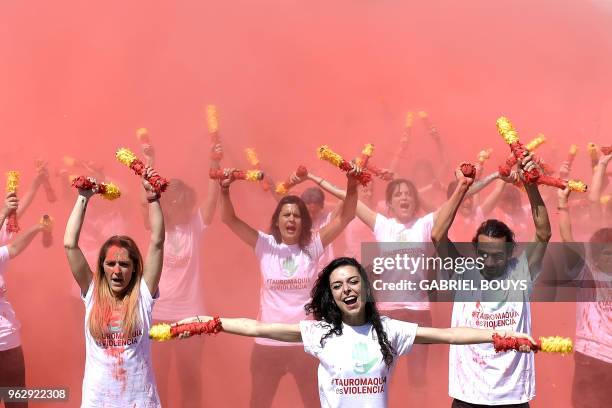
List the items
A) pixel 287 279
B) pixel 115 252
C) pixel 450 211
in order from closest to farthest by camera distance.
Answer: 1. pixel 115 252
2. pixel 450 211
3. pixel 287 279

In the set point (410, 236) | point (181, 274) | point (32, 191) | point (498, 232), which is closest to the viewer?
point (498, 232)

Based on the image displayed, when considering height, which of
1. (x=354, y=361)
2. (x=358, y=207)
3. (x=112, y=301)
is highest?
(x=358, y=207)

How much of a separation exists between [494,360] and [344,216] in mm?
1277

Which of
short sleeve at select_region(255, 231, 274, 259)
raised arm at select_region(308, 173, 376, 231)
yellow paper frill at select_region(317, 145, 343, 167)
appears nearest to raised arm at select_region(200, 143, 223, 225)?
short sleeve at select_region(255, 231, 274, 259)

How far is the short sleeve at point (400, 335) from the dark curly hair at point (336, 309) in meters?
0.03

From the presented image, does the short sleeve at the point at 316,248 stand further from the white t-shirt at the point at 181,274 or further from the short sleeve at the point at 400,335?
the short sleeve at the point at 400,335

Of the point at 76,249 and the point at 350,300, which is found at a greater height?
the point at 76,249

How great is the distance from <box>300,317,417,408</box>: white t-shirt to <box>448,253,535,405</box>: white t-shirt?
0.72m

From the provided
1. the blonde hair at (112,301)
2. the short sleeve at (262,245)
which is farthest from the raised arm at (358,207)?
the blonde hair at (112,301)

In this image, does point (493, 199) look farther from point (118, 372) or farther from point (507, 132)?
point (118, 372)

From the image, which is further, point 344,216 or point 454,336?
point 344,216

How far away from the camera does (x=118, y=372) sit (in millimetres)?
2896

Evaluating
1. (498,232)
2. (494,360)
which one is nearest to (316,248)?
(498,232)

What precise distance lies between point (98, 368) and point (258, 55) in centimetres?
258
